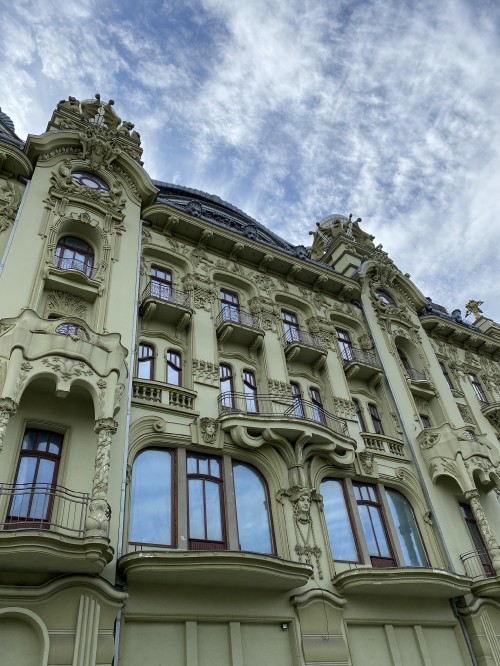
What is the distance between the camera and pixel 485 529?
14.3 m

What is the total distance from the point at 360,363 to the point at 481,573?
7.59 metres

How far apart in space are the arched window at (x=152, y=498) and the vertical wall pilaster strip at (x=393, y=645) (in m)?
5.80

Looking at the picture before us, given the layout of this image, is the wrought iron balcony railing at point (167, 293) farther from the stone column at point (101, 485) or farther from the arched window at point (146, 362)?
the stone column at point (101, 485)

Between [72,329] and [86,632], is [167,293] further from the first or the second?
[86,632]

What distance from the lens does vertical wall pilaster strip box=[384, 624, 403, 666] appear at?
37.7ft

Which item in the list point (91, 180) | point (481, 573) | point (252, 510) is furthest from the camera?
point (91, 180)

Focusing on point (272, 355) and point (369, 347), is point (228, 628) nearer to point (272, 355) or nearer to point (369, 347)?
point (272, 355)

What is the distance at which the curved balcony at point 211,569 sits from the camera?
30.6 ft

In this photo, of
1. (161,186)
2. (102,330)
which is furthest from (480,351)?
(102,330)

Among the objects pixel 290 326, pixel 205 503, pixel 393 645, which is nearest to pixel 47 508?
pixel 205 503

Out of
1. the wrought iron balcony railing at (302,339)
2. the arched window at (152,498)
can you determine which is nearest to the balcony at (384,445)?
the wrought iron balcony railing at (302,339)

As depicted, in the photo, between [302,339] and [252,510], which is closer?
[252,510]

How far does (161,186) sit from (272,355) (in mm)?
12681

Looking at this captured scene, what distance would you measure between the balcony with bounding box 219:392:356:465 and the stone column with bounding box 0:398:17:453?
5.28m
